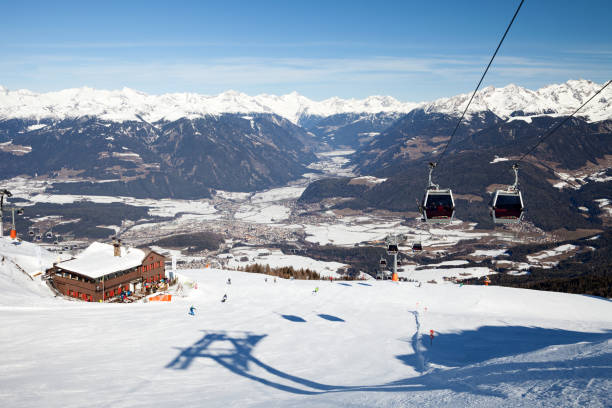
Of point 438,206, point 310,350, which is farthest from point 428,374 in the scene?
point 438,206

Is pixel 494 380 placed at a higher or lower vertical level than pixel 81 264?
higher

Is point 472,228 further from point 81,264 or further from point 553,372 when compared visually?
point 553,372

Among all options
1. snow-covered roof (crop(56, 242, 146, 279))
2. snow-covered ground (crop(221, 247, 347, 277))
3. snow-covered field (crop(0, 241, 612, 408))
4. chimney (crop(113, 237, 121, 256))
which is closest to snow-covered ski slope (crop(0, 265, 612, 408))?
snow-covered field (crop(0, 241, 612, 408))

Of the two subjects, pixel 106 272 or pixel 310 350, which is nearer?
pixel 310 350

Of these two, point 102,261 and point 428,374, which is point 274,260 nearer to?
point 102,261

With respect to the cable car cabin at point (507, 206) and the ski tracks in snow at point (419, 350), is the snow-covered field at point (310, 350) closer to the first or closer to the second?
the ski tracks in snow at point (419, 350)

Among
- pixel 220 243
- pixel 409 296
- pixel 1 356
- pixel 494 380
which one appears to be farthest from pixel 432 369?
pixel 220 243
